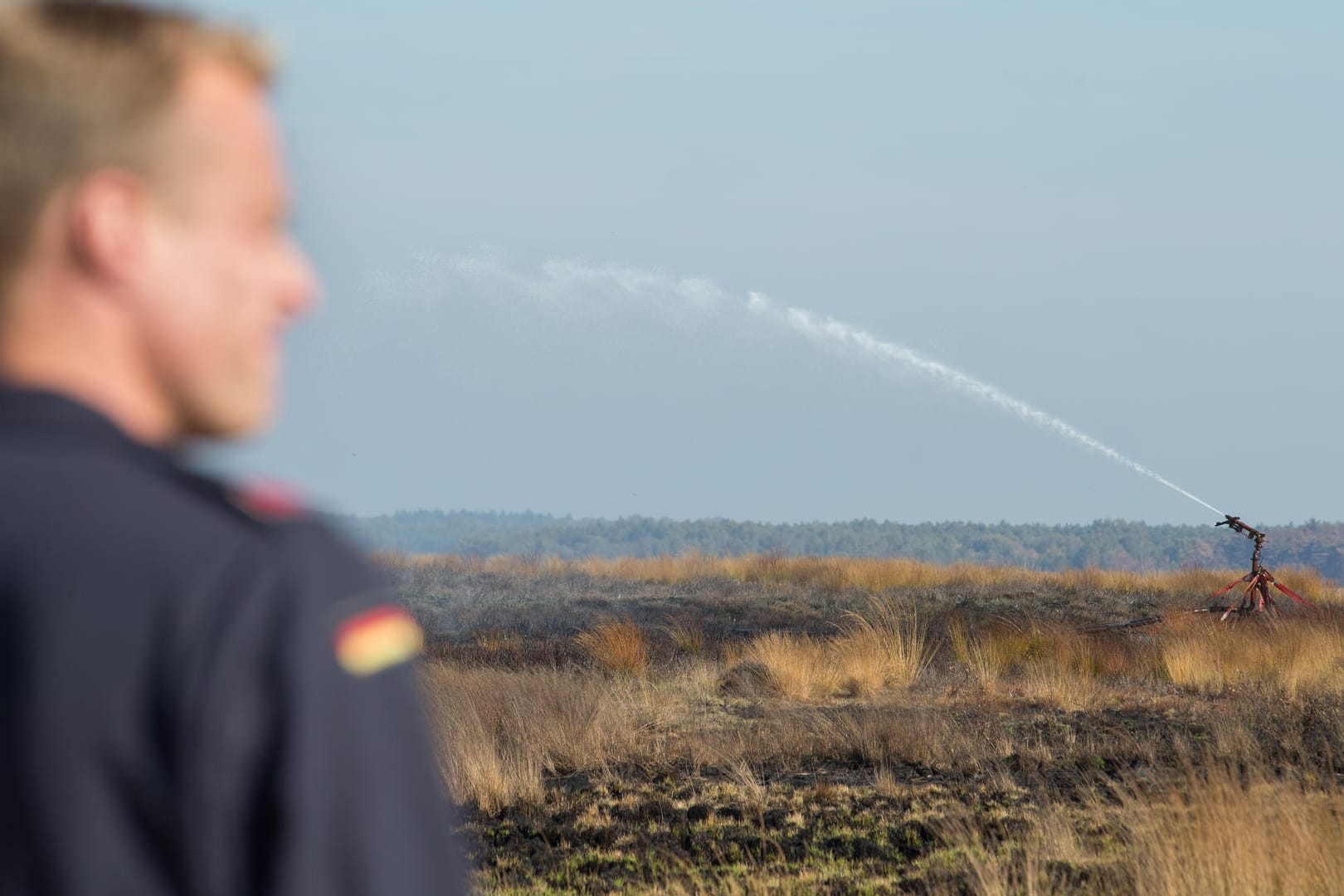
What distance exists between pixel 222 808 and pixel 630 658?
14.1 m

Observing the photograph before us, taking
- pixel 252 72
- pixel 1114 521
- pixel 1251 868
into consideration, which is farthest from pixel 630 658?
pixel 1114 521

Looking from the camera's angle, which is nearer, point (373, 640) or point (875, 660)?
point (373, 640)

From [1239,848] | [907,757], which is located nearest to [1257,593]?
[907,757]

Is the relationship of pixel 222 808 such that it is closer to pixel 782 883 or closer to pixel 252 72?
pixel 252 72

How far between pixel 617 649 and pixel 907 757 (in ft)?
19.2

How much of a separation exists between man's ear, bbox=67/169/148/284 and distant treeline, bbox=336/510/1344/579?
7588 cm

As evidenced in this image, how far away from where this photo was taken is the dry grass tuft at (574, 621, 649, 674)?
14.6m

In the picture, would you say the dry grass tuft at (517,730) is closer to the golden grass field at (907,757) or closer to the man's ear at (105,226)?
the golden grass field at (907,757)

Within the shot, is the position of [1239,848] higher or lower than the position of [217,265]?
lower

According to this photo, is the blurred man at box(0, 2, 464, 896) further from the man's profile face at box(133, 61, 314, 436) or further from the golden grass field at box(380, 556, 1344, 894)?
the golden grass field at box(380, 556, 1344, 894)

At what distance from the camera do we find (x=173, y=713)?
0.76 metres

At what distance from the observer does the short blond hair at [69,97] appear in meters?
0.83

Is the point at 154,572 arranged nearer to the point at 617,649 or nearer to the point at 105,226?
the point at 105,226

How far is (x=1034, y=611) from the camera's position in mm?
21422
